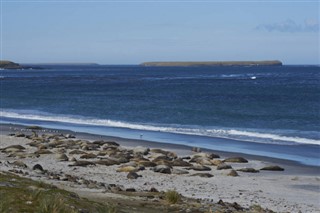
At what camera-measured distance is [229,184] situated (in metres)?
17.4

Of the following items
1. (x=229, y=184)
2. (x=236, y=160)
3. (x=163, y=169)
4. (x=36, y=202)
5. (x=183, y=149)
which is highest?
(x=36, y=202)

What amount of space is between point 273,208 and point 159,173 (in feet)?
18.7

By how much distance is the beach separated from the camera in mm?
14781

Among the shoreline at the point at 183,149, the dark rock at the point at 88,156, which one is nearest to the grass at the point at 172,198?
the shoreline at the point at 183,149

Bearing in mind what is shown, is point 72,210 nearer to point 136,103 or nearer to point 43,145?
point 43,145

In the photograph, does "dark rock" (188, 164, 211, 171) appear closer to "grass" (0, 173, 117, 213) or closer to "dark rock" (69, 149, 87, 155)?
"dark rock" (69, 149, 87, 155)

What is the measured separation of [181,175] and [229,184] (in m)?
1.82

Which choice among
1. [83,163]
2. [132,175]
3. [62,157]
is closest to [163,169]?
[132,175]

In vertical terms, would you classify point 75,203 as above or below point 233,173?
above

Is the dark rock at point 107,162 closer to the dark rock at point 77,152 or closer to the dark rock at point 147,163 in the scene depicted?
the dark rock at point 147,163

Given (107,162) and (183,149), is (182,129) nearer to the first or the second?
(183,149)

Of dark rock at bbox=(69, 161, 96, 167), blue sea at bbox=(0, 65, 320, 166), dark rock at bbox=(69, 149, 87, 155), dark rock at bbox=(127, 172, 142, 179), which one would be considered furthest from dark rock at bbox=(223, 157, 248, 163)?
dark rock at bbox=(69, 149, 87, 155)

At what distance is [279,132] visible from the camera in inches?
1340

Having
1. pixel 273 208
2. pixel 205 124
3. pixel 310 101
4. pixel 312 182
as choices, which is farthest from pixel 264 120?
pixel 273 208
